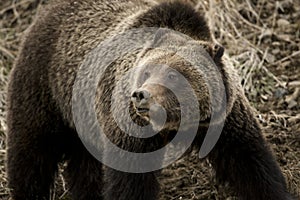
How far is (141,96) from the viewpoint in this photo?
4930mm

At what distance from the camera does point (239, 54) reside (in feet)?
27.5

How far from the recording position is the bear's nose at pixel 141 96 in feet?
16.1

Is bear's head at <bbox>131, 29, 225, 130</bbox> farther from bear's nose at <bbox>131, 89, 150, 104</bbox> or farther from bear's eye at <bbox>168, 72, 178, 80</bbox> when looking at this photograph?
bear's nose at <bbox>131, 89, 150, 104</bbox>

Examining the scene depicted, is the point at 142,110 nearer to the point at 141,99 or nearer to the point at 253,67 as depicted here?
the point at 141,99

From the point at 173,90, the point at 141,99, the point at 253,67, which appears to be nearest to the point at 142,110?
the point at 141,99

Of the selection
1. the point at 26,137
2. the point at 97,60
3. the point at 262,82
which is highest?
the point at 97,60

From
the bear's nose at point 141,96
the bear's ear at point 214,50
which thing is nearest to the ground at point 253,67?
the bear's ear at point 214,50

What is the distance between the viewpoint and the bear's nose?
16.1ft

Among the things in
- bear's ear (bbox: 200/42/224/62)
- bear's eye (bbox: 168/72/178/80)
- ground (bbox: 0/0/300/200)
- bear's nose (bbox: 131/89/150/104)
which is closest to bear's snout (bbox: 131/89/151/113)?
bear's nose (bbox: 131/89/150/104)

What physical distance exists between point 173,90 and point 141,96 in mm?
426

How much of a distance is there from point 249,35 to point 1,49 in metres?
2.79

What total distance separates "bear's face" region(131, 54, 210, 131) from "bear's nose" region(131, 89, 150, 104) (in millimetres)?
176

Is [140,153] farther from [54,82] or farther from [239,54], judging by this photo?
[239,54]

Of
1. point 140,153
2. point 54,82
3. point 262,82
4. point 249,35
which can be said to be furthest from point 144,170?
point 249,35
